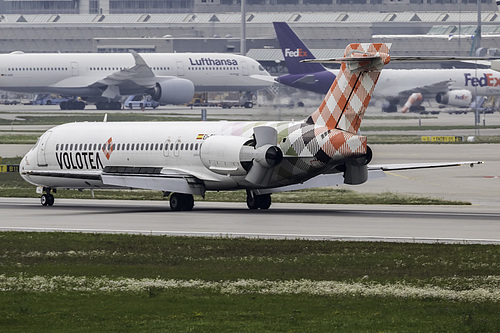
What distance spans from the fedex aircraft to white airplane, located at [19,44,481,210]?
53.5 m

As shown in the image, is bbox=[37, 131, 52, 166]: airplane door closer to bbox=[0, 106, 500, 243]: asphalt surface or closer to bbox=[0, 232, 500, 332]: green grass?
bbox=[0, 106, 500, 243]: asphalt surface

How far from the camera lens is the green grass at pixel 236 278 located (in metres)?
16.3

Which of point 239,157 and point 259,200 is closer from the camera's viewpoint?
point 239,157

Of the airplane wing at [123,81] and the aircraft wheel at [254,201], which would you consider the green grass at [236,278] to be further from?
the airplane wing at [123,81]

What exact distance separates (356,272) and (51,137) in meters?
22.1

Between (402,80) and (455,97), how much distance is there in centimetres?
876

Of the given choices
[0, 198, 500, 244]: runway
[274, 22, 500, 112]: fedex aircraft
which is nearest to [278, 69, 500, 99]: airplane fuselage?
[274, 22, 500, 112]: fedex aircraft

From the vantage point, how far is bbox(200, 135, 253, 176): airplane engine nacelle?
1358 inches

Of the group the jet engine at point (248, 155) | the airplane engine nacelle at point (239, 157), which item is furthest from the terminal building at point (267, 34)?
the jet engine at point (248, 155)

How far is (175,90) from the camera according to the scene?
116 meters

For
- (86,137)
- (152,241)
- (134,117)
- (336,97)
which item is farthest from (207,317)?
(134,117)

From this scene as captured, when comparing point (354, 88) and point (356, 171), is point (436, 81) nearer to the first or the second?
point (356, 171)

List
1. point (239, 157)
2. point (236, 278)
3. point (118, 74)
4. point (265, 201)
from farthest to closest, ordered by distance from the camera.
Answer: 1. point (118, 74)
2. point (265, 201)
3. point (239, 157)
4. point (236, 278)

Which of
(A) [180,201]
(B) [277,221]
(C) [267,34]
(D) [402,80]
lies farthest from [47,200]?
(C) [267,34]
